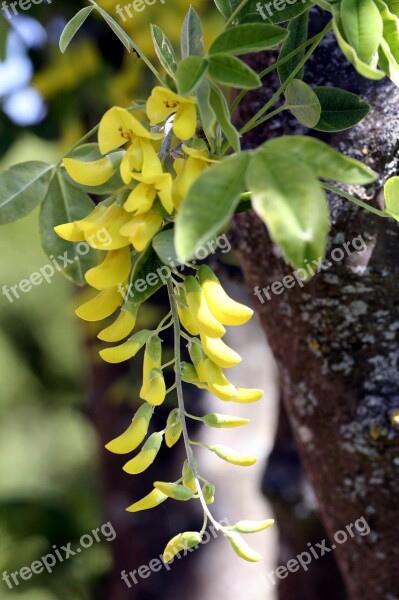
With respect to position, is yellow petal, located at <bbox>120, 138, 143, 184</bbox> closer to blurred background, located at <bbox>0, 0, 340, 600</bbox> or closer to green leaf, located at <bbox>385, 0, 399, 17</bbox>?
green leaf, located at <bbox>385, 0, 399, 17</bbox>

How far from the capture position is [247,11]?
0.50 m

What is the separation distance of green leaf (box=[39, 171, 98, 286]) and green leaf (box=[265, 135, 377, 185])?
0.33 meters

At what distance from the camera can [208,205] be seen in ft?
1.08

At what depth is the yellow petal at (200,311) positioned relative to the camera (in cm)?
42

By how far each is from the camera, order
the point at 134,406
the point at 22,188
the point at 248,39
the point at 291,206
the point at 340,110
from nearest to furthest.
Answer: the point at 291,206 < the point at 248,39 < the point at 340,110 < the point at 22,188 < the point at 134,406

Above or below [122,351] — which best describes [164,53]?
above

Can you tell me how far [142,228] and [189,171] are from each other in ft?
0.13

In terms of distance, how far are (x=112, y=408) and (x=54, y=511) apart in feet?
2.77

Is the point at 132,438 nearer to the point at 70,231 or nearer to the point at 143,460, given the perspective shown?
the point at 143,460

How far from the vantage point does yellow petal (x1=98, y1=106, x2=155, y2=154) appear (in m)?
0.43

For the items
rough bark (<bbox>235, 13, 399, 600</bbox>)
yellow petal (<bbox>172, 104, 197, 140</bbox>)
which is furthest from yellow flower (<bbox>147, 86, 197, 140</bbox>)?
rough bark (<bbox>235, 13, 399, 600</bbox>)

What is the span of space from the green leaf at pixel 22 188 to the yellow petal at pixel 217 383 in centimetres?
26

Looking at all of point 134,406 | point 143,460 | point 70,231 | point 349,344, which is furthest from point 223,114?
point 134,406

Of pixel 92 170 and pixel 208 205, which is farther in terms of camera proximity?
pixel 92 170
